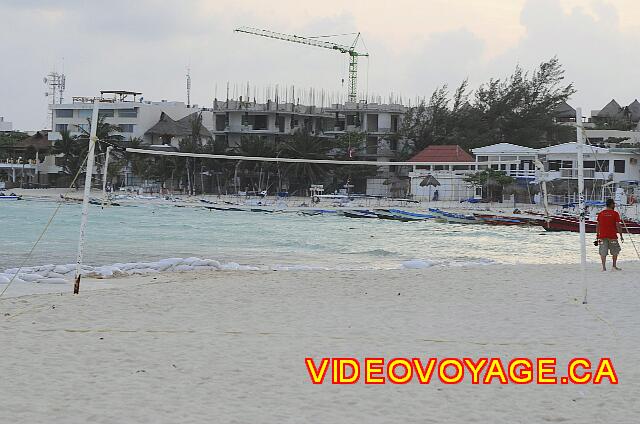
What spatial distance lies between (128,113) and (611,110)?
46112 millimetres

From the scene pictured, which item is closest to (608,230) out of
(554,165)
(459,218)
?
(459,218)

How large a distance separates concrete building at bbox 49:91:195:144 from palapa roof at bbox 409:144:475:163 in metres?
26.4

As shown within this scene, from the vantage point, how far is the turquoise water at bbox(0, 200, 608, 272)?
22.0 meters

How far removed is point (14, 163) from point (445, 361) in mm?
75333

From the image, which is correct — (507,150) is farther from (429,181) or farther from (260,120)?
(260,120)

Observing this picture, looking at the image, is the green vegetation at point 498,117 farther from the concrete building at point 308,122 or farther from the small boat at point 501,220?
the small boat at point 501,220

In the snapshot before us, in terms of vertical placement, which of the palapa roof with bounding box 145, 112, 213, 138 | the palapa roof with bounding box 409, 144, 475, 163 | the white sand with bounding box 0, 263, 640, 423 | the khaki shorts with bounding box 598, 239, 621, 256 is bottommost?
the white sand with bounding box 0, 263, 640, 423

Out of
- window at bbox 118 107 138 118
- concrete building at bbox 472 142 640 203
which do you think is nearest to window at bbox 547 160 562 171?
concrete building at bbox 472 142 640 203

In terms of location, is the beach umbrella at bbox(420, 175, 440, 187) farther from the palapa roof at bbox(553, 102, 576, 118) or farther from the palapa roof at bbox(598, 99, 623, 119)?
the palapa roof at bbox(598, 99, 623, 119)

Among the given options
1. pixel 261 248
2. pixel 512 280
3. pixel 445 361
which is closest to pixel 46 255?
pixel 261 248

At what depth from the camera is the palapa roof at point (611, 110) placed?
82.1m

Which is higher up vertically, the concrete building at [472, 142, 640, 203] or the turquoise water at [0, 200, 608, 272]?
the concrete building at [472, 142, 640, 203]

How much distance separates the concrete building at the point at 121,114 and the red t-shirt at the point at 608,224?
60.6 m

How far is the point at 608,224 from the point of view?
45.6ft
